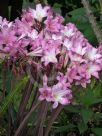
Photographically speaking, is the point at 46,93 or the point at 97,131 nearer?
the point at 46,93

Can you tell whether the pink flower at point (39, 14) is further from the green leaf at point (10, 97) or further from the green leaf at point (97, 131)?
the green leaf at point (97, 131)

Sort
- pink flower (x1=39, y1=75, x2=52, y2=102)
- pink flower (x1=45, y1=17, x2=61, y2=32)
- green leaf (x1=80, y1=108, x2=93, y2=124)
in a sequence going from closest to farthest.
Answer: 1. pink flower (x1=39, y1=75, x2=52, y2=102)
2. pink flower (x1=45, y1=17, x2=61, y2=32)
3. green leaf (x1=80, y1=108, x2=93, y2=124)

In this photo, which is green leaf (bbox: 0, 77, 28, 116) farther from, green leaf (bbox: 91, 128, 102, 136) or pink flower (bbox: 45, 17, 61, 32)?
green leaf (bbox: 91, 128, 102, 136)

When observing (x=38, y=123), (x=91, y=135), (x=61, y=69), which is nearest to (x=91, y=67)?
(x=61, y=69)

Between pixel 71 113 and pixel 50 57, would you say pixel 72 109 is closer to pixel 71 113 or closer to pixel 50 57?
pixel 71 113

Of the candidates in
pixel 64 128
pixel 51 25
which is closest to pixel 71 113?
pixel 64 128

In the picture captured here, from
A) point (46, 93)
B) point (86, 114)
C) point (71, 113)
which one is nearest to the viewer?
point (46, 93)

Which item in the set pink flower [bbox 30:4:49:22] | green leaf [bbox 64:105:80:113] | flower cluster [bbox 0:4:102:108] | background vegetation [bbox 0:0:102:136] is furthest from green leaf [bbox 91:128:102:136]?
pink flower [bbox 30:4:49:22]

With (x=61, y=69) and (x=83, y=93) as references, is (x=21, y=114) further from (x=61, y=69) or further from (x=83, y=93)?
(x=83, y=93)

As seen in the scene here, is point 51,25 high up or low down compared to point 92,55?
up
